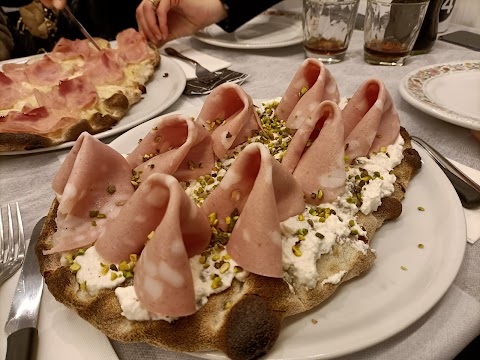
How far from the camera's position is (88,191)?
91 cm

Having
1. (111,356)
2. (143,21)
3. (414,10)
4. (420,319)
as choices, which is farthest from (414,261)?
(143,21)

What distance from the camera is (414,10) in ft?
6.26

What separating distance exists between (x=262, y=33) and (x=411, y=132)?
4.46 ft

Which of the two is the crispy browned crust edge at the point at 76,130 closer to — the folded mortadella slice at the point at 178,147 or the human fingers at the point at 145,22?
the folded mortadella slice at the point at 178,147

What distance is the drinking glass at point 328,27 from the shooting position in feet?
6.68

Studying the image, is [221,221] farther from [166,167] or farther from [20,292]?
[20,292]

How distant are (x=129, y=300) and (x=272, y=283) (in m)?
0.27

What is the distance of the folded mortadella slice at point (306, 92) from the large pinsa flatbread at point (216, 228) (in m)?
0.18

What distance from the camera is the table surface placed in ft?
2.57

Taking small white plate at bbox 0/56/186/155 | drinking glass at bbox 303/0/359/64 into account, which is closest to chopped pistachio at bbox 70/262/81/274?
small white plate at bbox 0/56/186/155

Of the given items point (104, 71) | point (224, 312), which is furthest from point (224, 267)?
point (104, 71)

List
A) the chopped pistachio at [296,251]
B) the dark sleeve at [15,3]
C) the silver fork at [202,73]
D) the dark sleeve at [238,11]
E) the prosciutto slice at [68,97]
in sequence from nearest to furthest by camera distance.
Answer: the chopped pistachio at [296,251] < the prosciutto slice at [68,97] < the silver fork at [202,73] < the dark sleeve at [238,11] < the dark sleeve at [15,3]

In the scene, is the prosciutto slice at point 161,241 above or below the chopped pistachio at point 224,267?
above

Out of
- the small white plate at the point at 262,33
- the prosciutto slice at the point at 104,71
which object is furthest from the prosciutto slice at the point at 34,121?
the small white plate at the point at 262,33
